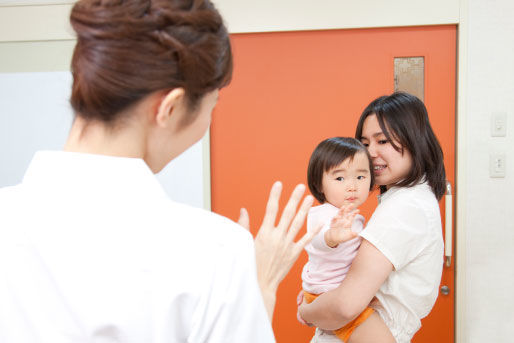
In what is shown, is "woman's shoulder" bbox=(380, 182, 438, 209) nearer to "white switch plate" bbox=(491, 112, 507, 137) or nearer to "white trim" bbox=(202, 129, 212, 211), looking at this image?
"white switch plate" bbox=(491, 112, 507, 137)

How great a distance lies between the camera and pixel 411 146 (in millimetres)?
1324

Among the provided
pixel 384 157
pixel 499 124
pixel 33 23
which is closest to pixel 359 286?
pixel 384 157

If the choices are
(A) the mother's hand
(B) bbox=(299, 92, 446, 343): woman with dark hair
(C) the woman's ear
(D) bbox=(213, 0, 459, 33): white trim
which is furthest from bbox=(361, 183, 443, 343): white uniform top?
(D) bbox=(213, 0, 459, 33): white trim

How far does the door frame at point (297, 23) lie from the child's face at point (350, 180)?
1127mm

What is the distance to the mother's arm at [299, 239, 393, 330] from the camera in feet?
3.83

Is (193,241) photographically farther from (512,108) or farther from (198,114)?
(512,108)

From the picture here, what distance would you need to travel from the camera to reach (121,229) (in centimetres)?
57

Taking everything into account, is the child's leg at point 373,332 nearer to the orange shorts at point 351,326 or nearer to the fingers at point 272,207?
the orange shorts at point 351,326

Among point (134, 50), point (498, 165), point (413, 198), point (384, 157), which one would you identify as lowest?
point (498, 165)

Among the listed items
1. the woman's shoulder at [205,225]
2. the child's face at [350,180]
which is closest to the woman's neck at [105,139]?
the woman's shoulder at [205,225]

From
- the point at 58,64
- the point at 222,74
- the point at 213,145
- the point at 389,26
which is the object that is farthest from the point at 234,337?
the point at 58,64

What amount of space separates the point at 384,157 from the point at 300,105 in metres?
1.11

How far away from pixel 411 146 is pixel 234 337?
0.95m

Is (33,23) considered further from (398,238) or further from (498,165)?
(498,165)
